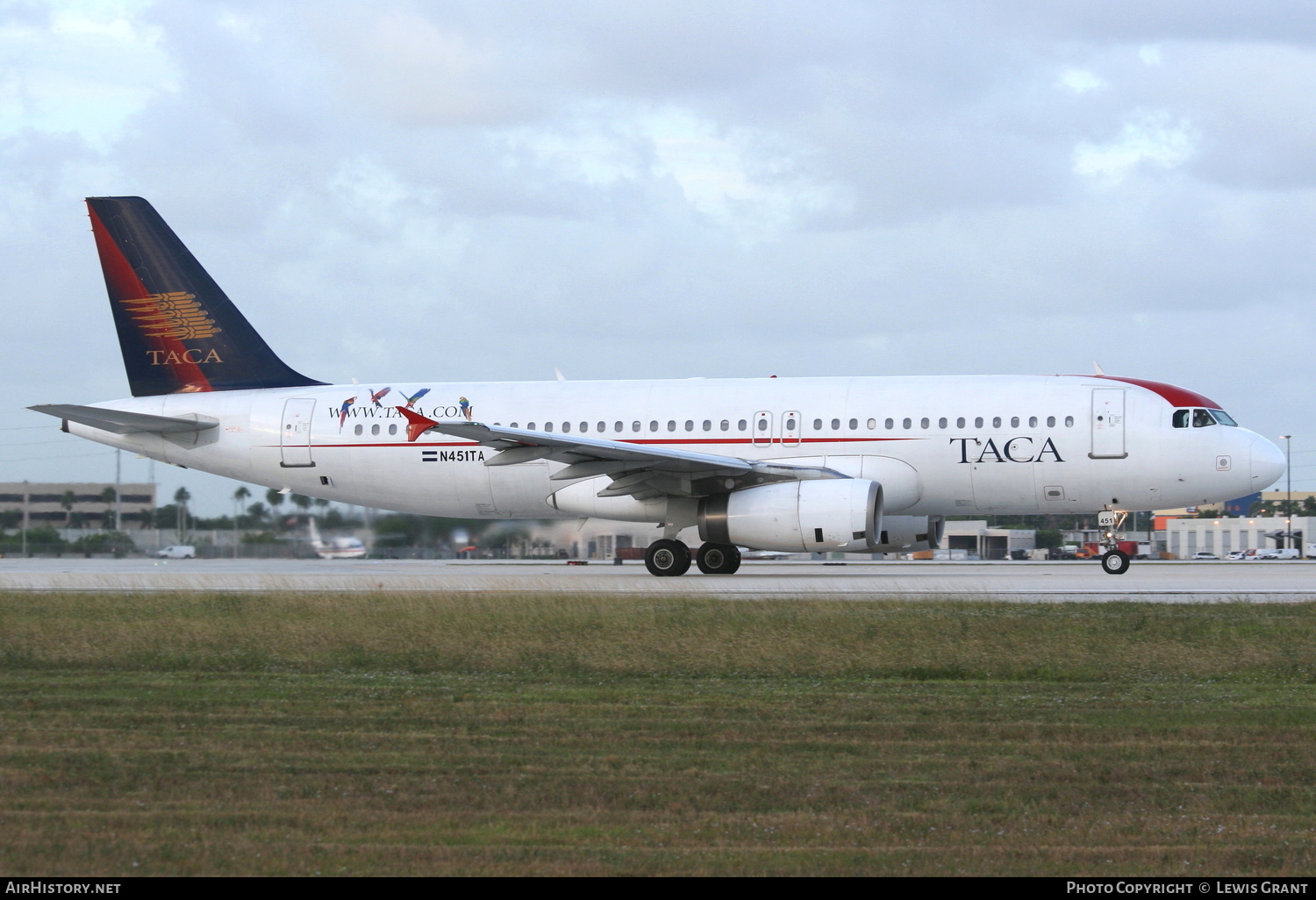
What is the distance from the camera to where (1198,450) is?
23734 millimetres

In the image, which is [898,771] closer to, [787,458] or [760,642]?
[760,642]

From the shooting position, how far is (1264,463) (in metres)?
24.0

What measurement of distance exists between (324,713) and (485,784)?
8.75 feet

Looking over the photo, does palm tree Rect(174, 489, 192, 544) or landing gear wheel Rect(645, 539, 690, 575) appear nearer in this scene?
landing gear wheel Rect(645, 539, 690, 575)

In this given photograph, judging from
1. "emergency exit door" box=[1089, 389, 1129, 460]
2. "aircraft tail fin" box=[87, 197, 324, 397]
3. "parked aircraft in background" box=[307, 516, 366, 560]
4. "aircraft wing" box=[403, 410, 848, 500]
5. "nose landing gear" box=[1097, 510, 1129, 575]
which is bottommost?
"parked aircraft in background" box=[307, 516, 366, 560]

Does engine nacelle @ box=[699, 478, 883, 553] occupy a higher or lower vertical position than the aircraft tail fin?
lower

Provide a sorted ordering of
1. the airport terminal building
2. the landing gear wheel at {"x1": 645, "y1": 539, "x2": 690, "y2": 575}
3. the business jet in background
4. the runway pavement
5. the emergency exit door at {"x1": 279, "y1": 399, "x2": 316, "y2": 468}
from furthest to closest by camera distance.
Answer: the airport terminal building → the emergency exit door at {"x1": 279, "y1": 399, "x2": 316, "y2": 468} → the landing gear wheel at {"x1": 645, "y1": 539, "x2": 690, "y2": 575} → the business jet in background → the runway pavement

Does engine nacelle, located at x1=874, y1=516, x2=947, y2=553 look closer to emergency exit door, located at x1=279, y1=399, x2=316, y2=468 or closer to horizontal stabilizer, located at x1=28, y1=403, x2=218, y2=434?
emergency exit door, located at x1=279, y1=399, x2=316, y2=468

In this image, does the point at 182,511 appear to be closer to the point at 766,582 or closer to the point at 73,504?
the point at 73,504

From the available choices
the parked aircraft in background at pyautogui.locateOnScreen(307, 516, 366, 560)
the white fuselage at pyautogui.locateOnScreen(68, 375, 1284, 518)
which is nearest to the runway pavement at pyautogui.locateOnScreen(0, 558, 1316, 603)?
the white fuselage at pyautogui.locateOnScreen(68, 375, 1284, 518)

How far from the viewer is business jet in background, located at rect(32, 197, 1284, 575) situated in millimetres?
23312

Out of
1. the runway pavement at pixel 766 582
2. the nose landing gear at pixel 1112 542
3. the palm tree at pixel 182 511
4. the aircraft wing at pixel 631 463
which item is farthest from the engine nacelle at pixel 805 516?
the palm tree at pixel 182 511

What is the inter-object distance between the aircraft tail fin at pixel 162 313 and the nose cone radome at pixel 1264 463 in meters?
19.5

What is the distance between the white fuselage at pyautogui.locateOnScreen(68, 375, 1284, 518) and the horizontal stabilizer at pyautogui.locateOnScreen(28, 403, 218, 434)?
0.23 m
